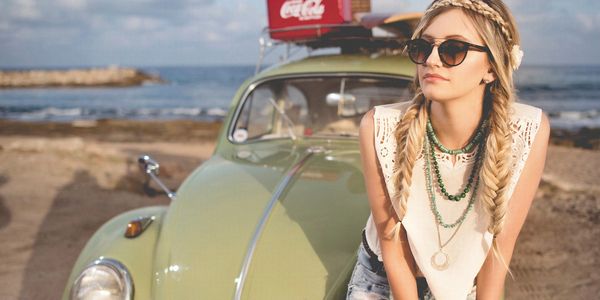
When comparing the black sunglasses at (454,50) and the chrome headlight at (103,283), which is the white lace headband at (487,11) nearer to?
the black sunglasses at (454,50)

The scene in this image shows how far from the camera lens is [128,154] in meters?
11.6

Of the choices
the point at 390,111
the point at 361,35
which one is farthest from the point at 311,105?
the point at 390,111

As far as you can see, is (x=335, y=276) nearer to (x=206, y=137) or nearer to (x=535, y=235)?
(x=535, y=235)

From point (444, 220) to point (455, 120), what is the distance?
39 centimetres

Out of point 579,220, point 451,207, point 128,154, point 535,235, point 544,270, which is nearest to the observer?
point 451,207

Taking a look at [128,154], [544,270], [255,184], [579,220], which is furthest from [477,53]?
[128,154]

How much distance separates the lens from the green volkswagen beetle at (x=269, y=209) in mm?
2555

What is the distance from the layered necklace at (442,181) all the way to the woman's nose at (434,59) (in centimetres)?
28

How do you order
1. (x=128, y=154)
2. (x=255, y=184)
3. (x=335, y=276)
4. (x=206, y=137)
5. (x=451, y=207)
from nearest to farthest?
(x=451, y=207) → (x=335, y=276) → (x=255, y=184) → (x=128, y=154) → (x=206, y=137)

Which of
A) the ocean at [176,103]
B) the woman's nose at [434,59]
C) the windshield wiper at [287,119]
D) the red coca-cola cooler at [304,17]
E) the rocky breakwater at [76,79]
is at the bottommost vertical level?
the rocky breakwater at [76,79]

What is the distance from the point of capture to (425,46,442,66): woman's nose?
1.77m

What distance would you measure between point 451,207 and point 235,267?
116 centimetres

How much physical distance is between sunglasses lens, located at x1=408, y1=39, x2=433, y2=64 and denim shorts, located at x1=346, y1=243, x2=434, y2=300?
2.86 ft

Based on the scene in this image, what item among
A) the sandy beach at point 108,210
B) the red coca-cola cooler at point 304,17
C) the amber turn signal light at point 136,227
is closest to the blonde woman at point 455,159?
the amber turn signal light at point 136,227
